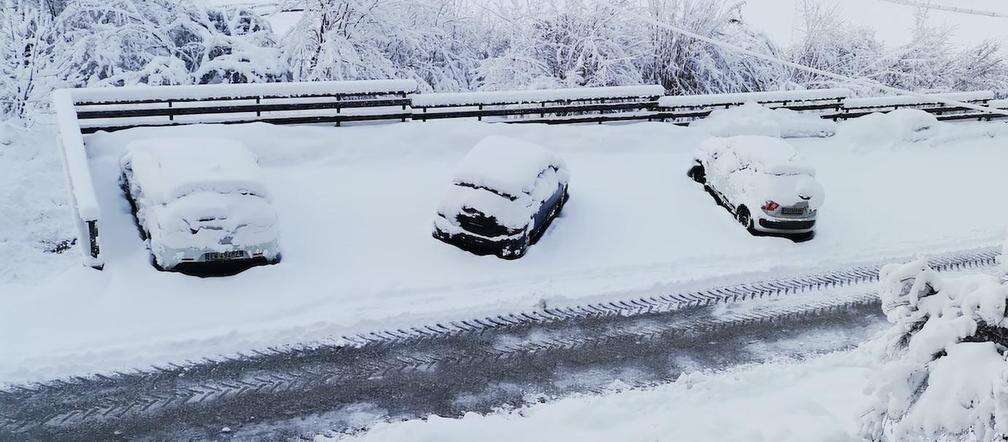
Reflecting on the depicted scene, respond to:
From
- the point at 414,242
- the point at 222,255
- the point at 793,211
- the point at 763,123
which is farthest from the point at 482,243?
Answer: the point at 763,123

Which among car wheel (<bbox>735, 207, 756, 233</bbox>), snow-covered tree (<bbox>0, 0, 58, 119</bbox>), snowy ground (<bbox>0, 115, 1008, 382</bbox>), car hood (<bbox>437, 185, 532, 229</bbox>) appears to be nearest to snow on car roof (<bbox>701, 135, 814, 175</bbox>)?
car wheel (<bbox>735, 207, 756, 233</bbox>)

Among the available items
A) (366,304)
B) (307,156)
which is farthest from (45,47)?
(366,304)

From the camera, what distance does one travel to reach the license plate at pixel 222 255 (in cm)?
1106

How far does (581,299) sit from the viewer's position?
1164 cm

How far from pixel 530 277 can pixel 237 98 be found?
7.81 m

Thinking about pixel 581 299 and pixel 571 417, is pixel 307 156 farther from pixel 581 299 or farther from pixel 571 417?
pixel 571 417

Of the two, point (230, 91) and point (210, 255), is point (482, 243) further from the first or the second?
point (230, 91)

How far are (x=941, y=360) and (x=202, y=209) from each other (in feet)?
29.4

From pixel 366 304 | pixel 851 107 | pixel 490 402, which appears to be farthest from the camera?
pixel 851 107

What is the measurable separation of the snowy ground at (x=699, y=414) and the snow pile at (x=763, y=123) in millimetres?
10372

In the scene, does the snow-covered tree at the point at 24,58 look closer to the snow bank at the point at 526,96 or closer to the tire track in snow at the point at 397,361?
the snow bank at the point at 526,96

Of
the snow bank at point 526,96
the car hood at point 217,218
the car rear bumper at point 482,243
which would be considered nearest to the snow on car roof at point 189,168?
the car hood at point 217,218

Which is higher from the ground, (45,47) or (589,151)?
(45,47)

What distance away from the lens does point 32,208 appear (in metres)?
13.2
